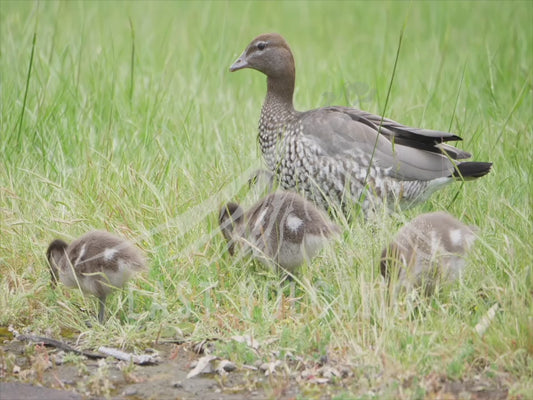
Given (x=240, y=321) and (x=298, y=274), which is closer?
(x=240, y=321)

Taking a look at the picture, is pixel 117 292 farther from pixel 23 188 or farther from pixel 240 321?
pixel 23 188

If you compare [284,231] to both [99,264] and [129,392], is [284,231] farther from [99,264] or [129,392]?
[129,392]

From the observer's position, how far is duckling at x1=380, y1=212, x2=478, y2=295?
4.14m

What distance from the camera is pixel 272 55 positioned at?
6.31 m

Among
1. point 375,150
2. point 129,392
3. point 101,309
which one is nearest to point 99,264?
point 101,309

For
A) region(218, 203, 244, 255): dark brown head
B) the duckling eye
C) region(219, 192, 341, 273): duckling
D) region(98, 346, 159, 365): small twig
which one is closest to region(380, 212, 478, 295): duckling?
region(219, 192, 341, 273): duckling

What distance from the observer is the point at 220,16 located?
10.3 m

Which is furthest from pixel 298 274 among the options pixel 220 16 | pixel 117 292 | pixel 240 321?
pixel 220 16

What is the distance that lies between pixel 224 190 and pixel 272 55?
51.4 inches

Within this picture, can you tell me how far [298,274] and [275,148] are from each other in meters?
1.34

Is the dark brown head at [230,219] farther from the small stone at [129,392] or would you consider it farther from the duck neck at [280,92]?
the duck neck at [280,92]

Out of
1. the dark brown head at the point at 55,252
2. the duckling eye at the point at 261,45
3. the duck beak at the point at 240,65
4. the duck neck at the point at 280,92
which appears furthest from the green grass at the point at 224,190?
the duckling eye at the point at 261,45

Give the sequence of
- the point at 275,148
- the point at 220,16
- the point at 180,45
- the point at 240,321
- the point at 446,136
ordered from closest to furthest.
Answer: the point at 240,321, the point at 446,136, the point at 275,148, the point at 180,45, the point at 220,16

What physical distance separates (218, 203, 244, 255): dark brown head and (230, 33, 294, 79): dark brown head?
1714 millimetres
